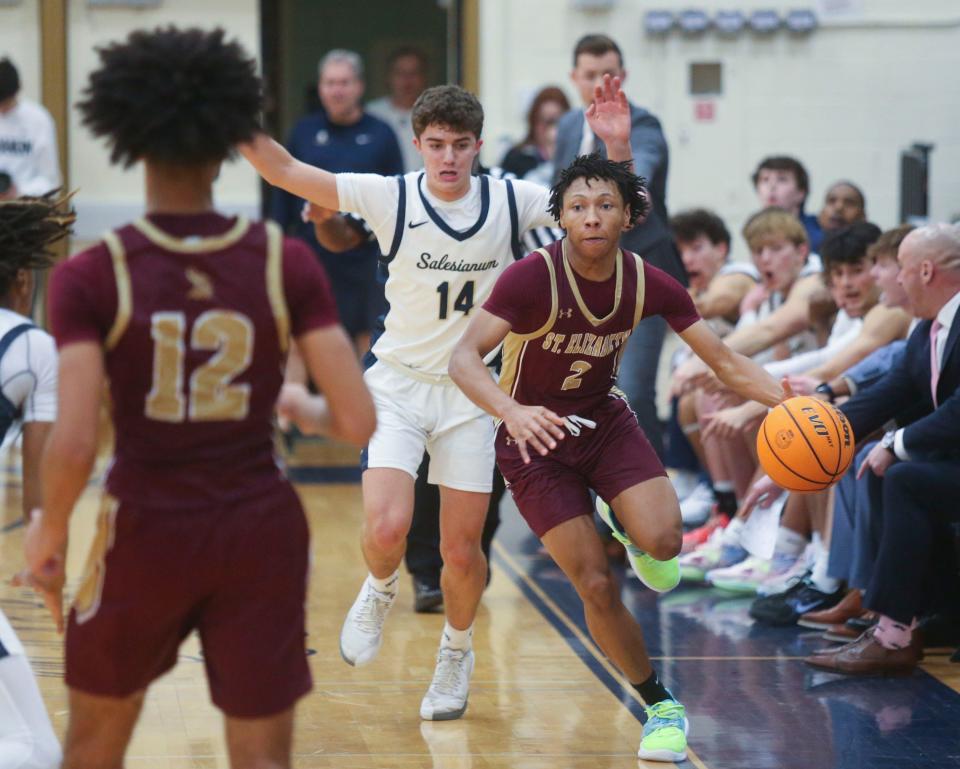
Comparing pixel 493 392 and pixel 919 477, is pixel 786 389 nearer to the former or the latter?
pixel 919 477

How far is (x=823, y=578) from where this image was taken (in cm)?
611

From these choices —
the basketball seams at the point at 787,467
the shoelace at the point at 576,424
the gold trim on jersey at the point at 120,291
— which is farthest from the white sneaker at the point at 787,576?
the gold trim on jersey at the point at 120,291

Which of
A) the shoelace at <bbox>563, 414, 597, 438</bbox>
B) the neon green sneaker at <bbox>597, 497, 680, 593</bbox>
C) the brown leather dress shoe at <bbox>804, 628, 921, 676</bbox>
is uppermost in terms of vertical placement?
the shoelace at <bbox>563, 414, 597, 438</bbox>

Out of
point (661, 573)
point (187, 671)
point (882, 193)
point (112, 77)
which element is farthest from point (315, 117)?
point (112, 77)

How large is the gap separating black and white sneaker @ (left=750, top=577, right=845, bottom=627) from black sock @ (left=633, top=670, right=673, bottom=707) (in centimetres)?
169

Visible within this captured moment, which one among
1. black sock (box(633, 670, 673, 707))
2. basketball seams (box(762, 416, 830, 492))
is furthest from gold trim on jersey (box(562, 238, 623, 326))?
black sock (box(633, 670, 673, 707))

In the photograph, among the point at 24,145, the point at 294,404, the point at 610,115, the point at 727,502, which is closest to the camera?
the point at 294,404

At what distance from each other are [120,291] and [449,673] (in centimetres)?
236

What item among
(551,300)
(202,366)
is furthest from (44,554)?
(551,300)

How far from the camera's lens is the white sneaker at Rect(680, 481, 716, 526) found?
7609mm

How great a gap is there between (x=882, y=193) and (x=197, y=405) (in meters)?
9.11

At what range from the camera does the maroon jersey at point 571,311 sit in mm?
4387

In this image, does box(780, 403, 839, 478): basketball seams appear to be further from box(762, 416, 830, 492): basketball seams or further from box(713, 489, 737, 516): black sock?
box(713, 489, 737, 516): black sock

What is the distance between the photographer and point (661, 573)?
4688 mm
